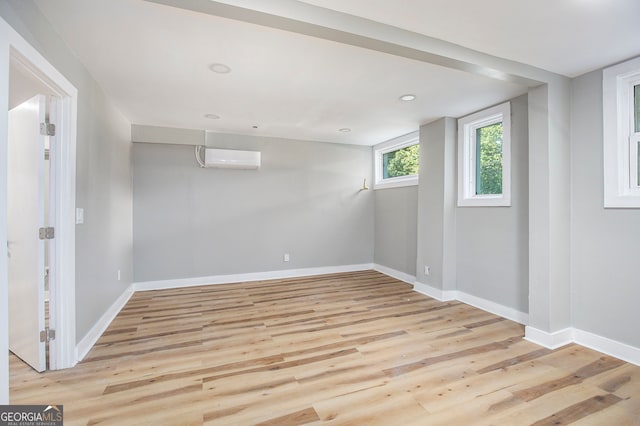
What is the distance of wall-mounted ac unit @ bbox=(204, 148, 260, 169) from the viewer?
426 centimetres

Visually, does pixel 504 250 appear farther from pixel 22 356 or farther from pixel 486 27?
pixel 22 356

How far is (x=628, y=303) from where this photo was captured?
2.26m

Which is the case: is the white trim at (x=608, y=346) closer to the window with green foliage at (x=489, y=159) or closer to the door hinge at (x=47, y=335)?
the window with green foliage at (x=489, y=159)

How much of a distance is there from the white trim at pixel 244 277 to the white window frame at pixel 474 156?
2.47m

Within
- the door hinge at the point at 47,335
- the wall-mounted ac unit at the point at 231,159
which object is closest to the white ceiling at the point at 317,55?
the wall-mounted ac unit at the point at 231,159

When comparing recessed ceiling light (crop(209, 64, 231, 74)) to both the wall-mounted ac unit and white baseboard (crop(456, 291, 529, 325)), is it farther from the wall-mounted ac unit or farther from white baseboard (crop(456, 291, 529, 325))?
white baseboard (crop(456, 291, 529, 325))

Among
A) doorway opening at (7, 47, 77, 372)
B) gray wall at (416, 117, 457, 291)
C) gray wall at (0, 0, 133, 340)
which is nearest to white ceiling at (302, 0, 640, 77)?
gray wall at (416, 117, 457, 291)

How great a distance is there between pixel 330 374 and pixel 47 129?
275 cm

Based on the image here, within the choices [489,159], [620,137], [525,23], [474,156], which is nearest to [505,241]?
[489,159]

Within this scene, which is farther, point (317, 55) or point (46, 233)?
point (317, 55)

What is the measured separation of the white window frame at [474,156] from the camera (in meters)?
3.09

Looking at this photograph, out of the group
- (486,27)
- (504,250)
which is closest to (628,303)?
(504,250)

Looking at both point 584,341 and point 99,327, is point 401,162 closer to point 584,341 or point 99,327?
point 584,341

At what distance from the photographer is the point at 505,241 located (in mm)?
3143
